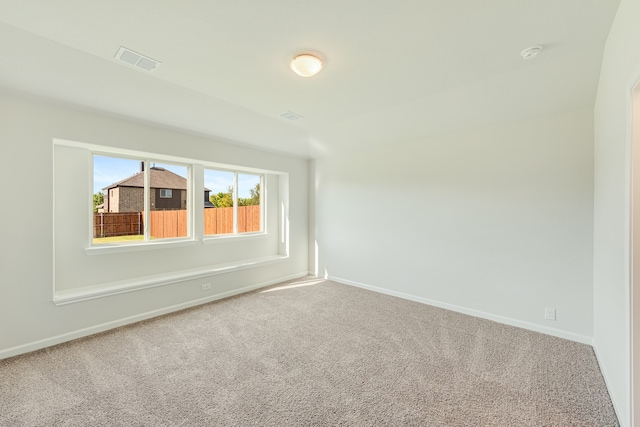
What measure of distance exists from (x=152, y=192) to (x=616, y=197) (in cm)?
476

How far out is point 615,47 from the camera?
1786 millimetres

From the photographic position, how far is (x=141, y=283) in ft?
11.0

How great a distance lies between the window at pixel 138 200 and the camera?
3.43m

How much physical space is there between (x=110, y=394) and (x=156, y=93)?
2670 millimetres

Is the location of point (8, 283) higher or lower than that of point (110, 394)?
higher

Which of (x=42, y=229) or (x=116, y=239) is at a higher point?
(x=42, y=229)

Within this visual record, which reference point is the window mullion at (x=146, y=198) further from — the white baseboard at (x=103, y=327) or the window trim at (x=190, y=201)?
the white baseboard at (x=103, y=327)

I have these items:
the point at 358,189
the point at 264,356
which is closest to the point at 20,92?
the point at 264,356

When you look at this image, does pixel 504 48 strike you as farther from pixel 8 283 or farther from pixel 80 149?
pixel 8 283

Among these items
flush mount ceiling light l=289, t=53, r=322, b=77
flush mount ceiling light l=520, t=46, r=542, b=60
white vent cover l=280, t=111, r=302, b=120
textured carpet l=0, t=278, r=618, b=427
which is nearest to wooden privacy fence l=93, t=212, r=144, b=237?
textured carpet l=0, t=278, r=618, b=427

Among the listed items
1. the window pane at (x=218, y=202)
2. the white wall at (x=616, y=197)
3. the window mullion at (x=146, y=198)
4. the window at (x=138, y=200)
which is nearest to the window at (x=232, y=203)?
the window pane at (x=218, y=202)

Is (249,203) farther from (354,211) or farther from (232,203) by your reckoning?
(354,211)

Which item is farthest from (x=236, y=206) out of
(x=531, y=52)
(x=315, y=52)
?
(x=531, y=52)

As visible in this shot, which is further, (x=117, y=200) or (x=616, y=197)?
(x=117, y=200)
